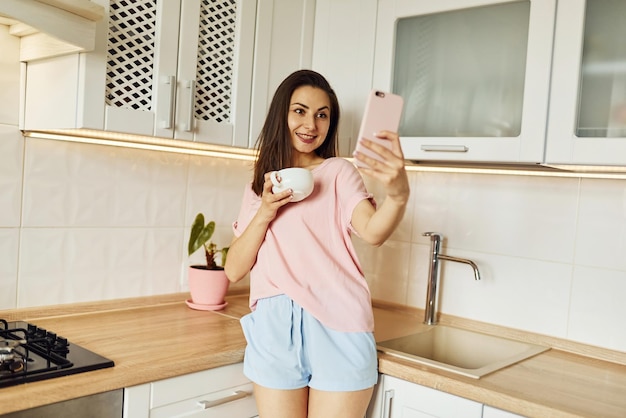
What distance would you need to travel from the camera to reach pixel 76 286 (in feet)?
5.69

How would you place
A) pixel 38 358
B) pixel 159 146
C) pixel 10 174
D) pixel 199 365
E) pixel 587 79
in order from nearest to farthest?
pixel 38 358, pixel 199 365, pixel 587 79, pixel 10 174, pixel 159 146

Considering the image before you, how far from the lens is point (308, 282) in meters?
1.45

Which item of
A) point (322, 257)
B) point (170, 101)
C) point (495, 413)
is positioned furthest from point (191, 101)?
point (495, 413)

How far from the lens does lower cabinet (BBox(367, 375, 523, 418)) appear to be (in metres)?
1.34

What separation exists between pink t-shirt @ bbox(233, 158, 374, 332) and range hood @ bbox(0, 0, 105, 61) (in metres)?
0.61

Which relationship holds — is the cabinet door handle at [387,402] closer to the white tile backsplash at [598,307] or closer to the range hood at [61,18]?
the white tile backsplash at [598,307]

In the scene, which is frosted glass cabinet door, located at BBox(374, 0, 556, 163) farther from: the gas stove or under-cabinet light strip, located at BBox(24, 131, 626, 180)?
the gas stove

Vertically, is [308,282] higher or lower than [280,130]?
lower

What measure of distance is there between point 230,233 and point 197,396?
84cm

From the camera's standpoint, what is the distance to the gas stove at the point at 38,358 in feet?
3.70

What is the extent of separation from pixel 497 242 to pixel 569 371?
0.48m

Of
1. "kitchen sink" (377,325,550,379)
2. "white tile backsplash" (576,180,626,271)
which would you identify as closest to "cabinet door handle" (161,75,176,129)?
"kitchen sink" (377,325,550,379)

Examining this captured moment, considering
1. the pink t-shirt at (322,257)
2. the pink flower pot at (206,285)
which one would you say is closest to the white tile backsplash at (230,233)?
the pink flower pot at (206,285)

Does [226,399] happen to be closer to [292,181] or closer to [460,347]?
[292,181]
